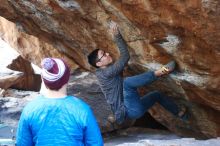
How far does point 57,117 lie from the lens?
11.5ft

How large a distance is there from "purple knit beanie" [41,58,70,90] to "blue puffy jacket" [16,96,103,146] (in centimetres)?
12

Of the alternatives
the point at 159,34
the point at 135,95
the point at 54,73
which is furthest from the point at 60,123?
the point at 135,95

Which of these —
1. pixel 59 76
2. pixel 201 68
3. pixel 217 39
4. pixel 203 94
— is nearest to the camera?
pixel 59 76

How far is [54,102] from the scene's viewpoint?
3.53 meters

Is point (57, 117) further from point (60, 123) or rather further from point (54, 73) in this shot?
point (54, 73)

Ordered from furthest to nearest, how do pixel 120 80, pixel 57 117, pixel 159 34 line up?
pixel 120 80, pixel 159 34, pixel 57 117

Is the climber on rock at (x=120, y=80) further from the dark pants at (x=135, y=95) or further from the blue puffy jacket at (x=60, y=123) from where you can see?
the blue puffy jacket at (x=60, y=123)

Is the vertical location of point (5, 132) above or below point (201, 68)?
below

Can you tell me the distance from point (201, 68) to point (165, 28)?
84 centimetres

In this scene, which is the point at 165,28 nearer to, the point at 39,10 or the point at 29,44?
the point at 39,10

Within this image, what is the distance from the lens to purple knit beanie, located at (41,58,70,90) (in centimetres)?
350

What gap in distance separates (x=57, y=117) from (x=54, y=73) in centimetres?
33

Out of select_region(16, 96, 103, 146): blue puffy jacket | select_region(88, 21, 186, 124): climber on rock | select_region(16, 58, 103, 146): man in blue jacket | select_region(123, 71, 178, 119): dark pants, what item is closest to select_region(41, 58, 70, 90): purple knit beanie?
select_region(16, 58, 103, 146): man in blue jacket

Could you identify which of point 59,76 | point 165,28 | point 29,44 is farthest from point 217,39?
point 29,44
